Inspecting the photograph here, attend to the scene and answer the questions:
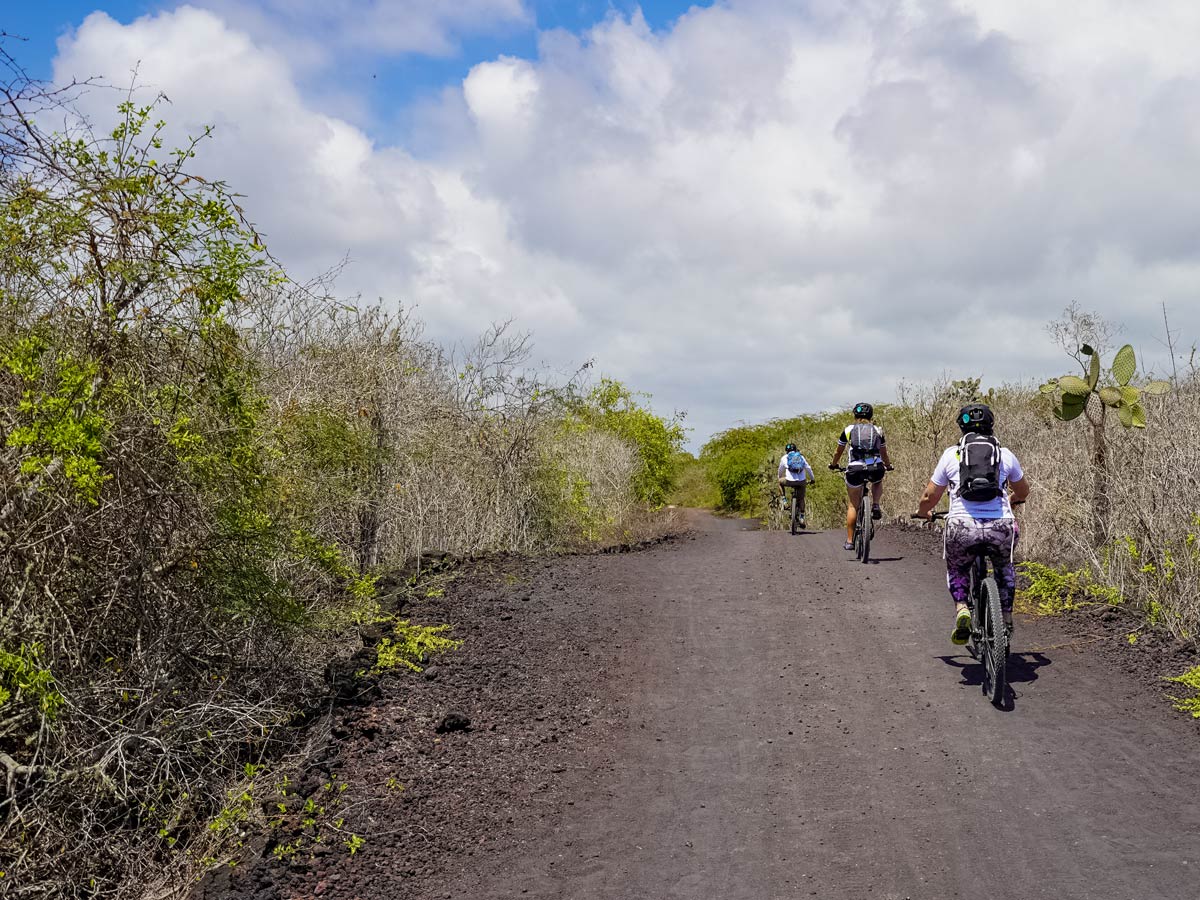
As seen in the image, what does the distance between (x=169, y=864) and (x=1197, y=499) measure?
852cm

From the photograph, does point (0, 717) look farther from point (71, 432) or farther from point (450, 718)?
point (450, 718)

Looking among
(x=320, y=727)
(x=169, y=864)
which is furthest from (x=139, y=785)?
(x=320, y=727)

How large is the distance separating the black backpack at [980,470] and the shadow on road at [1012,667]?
152 cm

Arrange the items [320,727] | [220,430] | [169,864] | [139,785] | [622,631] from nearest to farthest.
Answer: [169,864] → [139,785] → [220,430] → [320,727] → [622,631]

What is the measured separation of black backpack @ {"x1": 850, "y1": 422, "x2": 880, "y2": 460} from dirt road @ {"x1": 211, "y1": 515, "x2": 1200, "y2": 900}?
117 inches

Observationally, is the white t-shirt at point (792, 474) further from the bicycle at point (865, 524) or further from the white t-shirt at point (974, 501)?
the white t-shirt at point (974, 501)

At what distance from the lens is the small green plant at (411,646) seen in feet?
26.6

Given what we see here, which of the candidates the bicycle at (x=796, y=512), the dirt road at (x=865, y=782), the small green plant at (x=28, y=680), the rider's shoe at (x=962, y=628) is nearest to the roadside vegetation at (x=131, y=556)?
the small green plant at (x=28, y=680)

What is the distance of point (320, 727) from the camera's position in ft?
22.4

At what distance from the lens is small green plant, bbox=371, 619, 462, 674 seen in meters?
8.12

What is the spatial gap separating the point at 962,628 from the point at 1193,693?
162 centimetres

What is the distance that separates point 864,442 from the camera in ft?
41.5

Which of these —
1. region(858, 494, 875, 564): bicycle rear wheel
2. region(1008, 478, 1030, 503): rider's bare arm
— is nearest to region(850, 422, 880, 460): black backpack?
region(858, 494, 875, 564): bicycle rear wheel

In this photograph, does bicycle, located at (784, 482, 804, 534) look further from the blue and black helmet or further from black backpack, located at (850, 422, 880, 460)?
the blue and black helmet
